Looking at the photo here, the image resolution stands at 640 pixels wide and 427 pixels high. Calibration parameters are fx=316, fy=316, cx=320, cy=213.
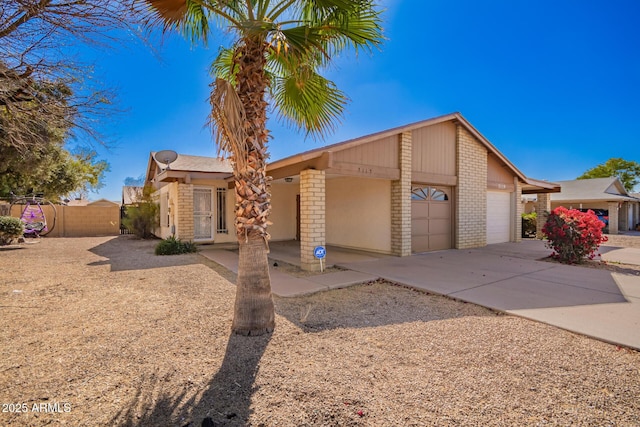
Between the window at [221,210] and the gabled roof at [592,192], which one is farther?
the gabled roof at [592,192]

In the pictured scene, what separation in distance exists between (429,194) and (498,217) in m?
5.39

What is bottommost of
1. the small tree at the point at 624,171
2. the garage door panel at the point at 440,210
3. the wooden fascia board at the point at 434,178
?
the garage door panel at the point at 440,210

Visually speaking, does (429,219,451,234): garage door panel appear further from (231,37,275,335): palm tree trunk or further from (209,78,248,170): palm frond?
(209,78,248,170): palm frond

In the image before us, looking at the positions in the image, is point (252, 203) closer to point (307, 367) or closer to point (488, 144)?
point (307, 367)

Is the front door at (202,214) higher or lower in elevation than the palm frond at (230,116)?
lower

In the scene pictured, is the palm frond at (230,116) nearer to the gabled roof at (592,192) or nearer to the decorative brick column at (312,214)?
the decorative brick column at (312,214)

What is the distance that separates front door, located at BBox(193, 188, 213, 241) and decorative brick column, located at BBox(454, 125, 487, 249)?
33.2 feet

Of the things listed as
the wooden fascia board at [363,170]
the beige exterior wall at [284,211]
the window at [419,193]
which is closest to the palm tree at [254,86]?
the wooden fascia board at [363,170]

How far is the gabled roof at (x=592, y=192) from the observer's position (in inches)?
912

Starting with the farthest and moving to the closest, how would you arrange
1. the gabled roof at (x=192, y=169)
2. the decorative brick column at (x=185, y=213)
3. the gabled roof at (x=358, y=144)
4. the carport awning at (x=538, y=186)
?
the carport awning at (x=538, y=186) < the decorative brick column at (x=185, y=213) < the gabled roof at (x=192, y=169) < the gabled roof at (x=358, y=144)

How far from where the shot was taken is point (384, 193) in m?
10.5

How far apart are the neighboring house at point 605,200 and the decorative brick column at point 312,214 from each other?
24448mm

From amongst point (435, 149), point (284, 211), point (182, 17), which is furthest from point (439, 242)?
point (182, 17)

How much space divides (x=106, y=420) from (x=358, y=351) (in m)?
2.37
